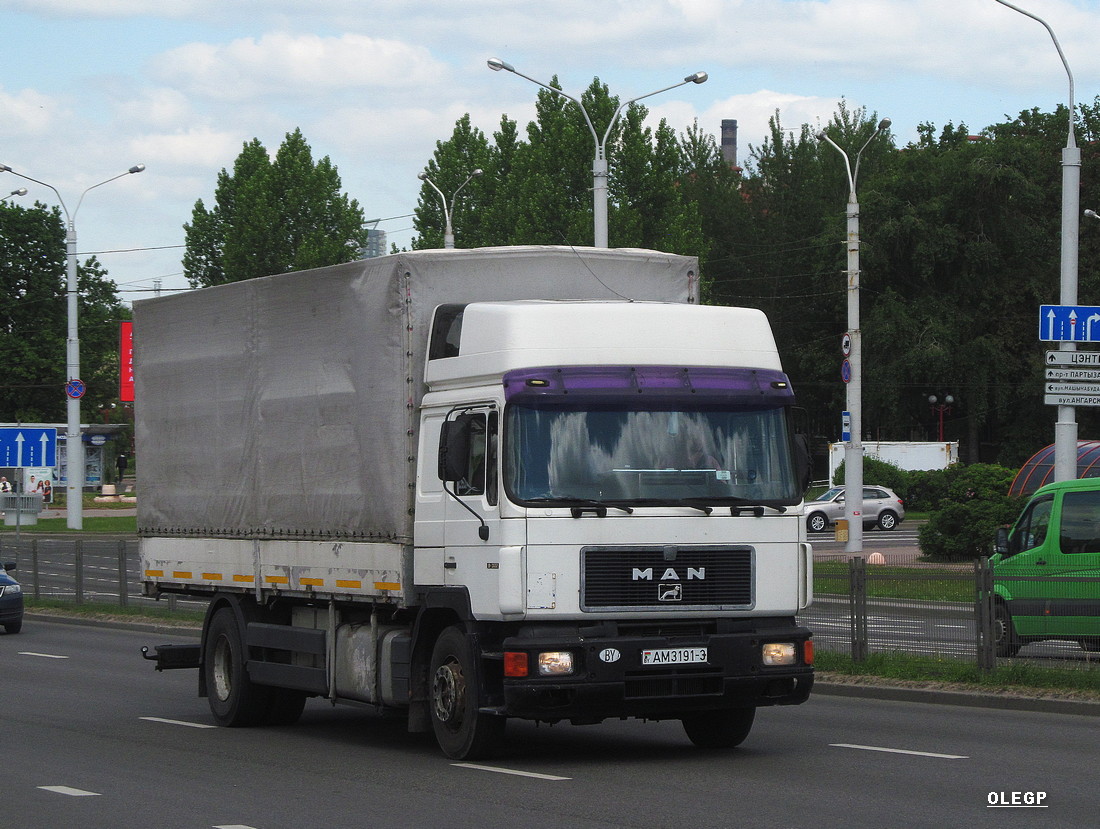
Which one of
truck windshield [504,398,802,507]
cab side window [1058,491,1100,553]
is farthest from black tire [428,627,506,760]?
cab side window [1058,491,1100,553]

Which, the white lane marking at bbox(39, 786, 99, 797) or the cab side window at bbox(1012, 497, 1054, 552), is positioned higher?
the cab side window at bbox(1012, 497, 1054, 552)

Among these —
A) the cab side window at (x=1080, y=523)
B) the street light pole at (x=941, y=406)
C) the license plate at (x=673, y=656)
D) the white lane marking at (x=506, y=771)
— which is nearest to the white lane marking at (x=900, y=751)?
the license plate at (x=673, y=656)

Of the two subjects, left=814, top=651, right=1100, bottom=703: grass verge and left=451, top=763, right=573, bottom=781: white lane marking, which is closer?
left=451, top=763, right=573, bottom=781: white lane marking

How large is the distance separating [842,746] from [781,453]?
2389 millimetres

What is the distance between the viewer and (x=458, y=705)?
1125 centimetres

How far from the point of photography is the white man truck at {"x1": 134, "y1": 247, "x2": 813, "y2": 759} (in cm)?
1075

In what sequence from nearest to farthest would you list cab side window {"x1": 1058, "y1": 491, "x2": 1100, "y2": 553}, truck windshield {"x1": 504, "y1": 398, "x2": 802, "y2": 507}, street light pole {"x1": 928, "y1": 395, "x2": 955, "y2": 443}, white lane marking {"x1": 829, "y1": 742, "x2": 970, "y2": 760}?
truck windshield {"x1": 504, "y1": 398, "x2": 802, "y2": 507}, white lane marking {"x1": 829, "y1": 742, "x2": 970, "y2": 760}, cab side window {"x1": 1058, "y1": 491, "x2": 1100, "y2": 553}, street light pole {"x1": 928, "y1": 395, "x2": 955, "y2": 443}

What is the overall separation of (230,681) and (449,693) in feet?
12.1

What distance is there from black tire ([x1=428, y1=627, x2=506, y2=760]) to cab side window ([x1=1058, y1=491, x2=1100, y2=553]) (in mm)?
8686

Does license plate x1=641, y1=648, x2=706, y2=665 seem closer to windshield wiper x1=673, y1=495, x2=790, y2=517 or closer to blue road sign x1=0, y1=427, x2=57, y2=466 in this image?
windshield wiper x1=673, y1=495, x2=790, y2=517

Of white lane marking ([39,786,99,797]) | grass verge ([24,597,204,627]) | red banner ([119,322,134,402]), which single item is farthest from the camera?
red banner ([119,322,134,402])

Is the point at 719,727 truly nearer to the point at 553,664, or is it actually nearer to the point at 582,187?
the point at 553,664

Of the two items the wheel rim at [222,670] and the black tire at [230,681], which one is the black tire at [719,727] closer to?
the black tire at [230,681]

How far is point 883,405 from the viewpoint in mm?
73938
